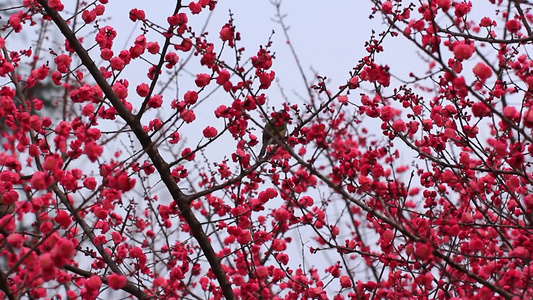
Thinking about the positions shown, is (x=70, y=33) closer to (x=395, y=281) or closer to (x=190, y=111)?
Answer: (x=190, y=111)

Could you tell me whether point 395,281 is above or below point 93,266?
below

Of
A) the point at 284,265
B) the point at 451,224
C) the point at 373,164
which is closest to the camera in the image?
the point at 451,224

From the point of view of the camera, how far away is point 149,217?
6.12m

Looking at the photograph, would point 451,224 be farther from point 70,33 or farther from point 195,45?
point 70,33

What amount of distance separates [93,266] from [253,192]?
161cm

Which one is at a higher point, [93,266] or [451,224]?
[93,266]

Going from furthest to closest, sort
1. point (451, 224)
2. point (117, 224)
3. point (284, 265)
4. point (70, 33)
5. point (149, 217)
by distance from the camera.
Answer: point (149, 217)
point (117, 224)
point (284, 265)
point (70, 33)
point (451, 224)

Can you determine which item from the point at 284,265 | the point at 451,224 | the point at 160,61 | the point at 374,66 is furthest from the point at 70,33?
the point at 451,224

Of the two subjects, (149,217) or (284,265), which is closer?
(284,265)

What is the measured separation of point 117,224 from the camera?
4.98m

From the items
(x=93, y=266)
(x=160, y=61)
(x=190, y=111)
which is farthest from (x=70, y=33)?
(x=93, y=266)

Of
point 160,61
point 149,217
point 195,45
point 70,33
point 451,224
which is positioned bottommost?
point 451,224

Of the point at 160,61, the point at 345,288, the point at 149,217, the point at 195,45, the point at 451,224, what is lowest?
the point at 451,224

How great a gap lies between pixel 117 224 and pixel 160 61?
6.84 ft
